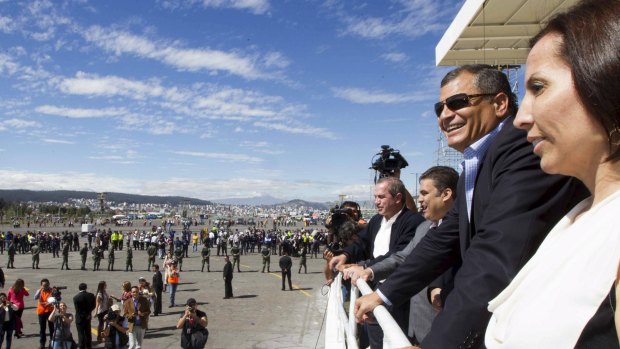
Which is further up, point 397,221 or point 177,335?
point 397,221

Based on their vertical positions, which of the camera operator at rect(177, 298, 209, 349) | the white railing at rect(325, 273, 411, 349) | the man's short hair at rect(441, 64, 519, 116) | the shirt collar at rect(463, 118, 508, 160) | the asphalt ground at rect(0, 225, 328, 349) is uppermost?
the man's short hair at rect(441, 64, 519, 116)

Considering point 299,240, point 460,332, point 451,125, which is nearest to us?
point 460,332

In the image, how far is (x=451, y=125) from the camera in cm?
232

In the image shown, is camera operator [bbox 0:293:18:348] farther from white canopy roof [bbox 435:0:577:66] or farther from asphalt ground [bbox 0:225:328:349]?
white canopy roof [bbox 435:0:577:66]

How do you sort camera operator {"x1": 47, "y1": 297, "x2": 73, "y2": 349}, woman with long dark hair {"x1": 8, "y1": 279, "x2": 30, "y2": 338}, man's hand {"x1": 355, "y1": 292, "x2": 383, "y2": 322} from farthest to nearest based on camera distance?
woman with long dark hair {"x1": 8, "y1": 279, "x2": 30, "y2": 338} → camera operator {"x1": 47, "y1": 297, "x2": 73, "y2": 349} → man's hand {"x1": 355, "y1": 292, "x2": 383, "y2": 322}

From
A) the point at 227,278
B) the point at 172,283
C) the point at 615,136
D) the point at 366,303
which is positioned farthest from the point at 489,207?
the point at 227,278

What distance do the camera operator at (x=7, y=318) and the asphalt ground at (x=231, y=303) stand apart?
0.85 metres

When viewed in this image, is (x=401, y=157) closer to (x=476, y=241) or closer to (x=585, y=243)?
(x=476, y=241)

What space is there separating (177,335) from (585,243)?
13.1 metres

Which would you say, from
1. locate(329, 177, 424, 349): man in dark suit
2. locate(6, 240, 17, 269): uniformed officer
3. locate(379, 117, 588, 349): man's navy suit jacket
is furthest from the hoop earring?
locate(6, 240, 17, 269): uniformed officer

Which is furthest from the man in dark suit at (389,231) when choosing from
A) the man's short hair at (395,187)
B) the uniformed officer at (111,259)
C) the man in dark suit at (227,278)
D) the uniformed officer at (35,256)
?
the uniformed officer at (35,256)

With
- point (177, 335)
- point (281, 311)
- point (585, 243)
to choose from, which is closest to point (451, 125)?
point (585, 243)

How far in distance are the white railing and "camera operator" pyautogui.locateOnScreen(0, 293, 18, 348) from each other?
969 centimetres

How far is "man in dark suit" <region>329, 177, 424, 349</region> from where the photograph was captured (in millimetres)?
3758
